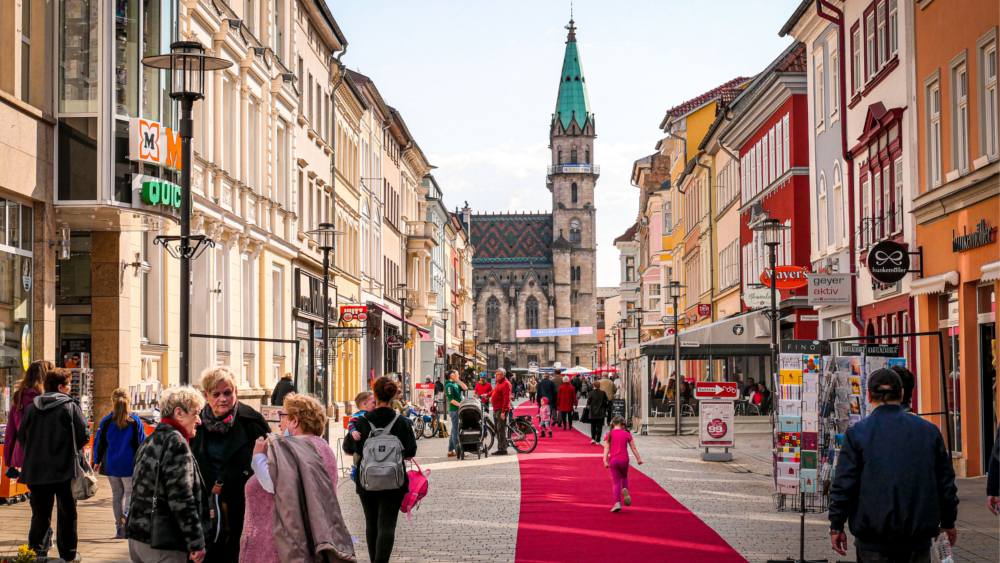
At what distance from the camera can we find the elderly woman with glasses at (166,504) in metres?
6.76

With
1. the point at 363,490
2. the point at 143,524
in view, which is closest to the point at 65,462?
the point at 363,490

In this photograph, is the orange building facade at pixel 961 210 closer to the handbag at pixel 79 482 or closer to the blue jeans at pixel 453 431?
the blue jeans at pixel 453 431

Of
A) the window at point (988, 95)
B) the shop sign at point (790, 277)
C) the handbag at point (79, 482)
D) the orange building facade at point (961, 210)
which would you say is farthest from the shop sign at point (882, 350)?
the shop sign at point (790, 277)

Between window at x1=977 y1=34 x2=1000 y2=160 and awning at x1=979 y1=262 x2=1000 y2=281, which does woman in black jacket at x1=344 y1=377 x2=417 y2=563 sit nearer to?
awning at x1=979 y1=262 x2=1000 y2=281

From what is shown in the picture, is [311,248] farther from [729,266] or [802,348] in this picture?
[802,348]

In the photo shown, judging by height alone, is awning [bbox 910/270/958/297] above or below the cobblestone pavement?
above

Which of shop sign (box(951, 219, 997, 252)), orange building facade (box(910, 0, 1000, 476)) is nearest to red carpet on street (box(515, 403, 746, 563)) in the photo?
orange building facade (box(910, 0, 1000, 476))

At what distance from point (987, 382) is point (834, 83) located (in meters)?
10.8

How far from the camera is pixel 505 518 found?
1391 cm

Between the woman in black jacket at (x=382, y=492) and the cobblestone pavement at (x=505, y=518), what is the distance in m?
1.12

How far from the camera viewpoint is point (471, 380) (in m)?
72.1

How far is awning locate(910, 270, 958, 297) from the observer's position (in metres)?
18.2

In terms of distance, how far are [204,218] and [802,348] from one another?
13894 mm

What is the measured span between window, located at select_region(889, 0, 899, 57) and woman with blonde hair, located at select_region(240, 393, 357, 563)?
56.6 feet
